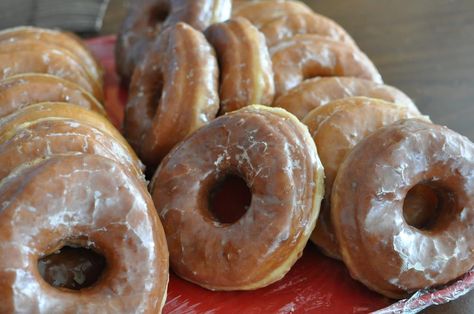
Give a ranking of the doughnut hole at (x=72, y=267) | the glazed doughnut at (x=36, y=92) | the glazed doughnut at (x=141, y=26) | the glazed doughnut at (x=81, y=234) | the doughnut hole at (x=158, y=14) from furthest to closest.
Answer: the doughnut hole at (x=158, y=14)
the glazed doughnut at (x=141, y=26)
the glazed doughnut at (x=36, y=92)
the doughnut hole at (x=72, y=267)
the glazed doughnut at (x=81, y=234)

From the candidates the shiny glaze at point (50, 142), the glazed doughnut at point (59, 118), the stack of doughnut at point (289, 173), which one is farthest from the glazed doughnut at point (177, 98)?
the shiny glaze at point (50, 142)

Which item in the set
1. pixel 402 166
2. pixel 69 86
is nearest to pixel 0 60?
pixel 69 86

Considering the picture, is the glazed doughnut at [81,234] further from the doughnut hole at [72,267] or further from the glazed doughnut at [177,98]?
the glazed doughnut at [177,98]

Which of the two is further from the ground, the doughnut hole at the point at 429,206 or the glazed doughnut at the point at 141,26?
the doughnut hole at the point at 429,206

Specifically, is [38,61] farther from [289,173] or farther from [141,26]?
[289,173]

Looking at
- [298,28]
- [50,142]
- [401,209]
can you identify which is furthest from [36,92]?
[401,209]

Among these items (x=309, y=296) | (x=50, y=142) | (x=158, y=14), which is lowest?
(x=309, y=296)

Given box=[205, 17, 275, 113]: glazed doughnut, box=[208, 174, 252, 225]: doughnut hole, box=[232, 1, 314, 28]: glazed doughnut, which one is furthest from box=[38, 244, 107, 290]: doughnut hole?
box=[232, 1, 314, 28]: glazed doughnut

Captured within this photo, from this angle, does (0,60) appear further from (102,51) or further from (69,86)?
(102,51)
